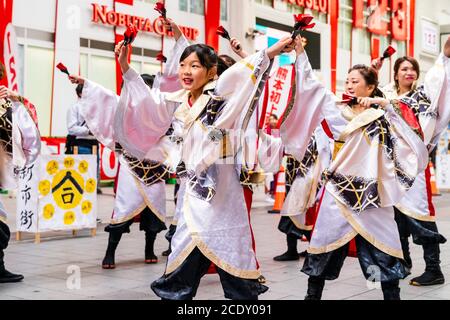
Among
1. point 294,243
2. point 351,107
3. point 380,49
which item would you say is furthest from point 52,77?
point 380,49

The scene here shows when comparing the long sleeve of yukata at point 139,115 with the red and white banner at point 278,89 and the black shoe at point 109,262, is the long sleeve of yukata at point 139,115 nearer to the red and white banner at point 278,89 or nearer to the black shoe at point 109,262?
the black shoe at point 109,262

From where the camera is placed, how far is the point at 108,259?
18.5ft

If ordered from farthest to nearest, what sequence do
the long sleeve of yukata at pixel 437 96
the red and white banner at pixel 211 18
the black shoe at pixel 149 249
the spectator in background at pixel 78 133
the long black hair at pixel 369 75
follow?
the red and white banner at pixel 211 18 → the spectator in background at pixel 78 133 → the black shoe at pixel 149 249 → the long sleeve of yukata at pixel 437 96 → the long black hair at pixel 369 75

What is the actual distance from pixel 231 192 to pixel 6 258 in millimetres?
3538

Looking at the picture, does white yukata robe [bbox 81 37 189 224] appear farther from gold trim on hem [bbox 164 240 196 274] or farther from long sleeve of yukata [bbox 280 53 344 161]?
gold trim on hem [bbox 164 240 196 274]

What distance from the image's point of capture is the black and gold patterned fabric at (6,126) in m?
4.75

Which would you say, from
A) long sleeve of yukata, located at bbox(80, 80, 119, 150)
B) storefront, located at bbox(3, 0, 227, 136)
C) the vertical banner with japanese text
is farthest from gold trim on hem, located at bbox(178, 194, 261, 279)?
storefront, located at bbox(3, 0, 227, 136)

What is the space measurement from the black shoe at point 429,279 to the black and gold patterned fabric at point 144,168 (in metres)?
2.33

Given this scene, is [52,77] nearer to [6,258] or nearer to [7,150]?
[6,258]

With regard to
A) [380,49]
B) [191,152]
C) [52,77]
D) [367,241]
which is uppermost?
[380,49]

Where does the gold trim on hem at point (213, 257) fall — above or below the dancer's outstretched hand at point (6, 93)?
below

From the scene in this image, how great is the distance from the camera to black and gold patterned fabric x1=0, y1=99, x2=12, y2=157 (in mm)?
4746

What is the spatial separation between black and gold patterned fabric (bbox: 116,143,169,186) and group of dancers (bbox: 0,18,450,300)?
0.31 meters

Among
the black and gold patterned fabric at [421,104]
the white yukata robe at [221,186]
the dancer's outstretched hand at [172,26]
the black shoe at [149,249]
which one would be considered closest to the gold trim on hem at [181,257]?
the white yukata robe at [221,186]
